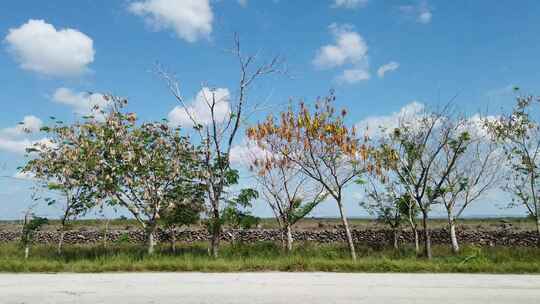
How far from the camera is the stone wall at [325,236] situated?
28156 mm

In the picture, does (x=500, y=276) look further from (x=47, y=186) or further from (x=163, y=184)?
(x=47, y=186)

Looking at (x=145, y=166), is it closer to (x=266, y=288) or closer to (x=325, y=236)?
(x=266, y=288)

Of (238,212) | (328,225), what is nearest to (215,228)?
(238,212)

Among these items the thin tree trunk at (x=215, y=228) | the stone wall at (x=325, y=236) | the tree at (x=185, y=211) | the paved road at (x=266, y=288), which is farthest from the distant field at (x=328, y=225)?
the paved road at (x=266, y=288)

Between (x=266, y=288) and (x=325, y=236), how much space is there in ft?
77.9

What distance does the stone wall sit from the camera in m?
28.2

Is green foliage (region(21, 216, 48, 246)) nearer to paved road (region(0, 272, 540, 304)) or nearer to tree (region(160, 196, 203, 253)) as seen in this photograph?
tree (region(160, 196, 203, 253))

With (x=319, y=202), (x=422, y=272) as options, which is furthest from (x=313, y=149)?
(x=422, y=272)

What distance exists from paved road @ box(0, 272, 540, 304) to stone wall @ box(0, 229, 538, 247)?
54.7 ft

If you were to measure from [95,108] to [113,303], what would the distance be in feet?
34.6

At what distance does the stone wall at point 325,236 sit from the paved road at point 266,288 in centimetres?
1667

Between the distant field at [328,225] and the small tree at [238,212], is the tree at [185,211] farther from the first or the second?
the distant field at [328,225]

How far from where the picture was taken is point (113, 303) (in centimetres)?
695

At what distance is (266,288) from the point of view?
8.20 m
